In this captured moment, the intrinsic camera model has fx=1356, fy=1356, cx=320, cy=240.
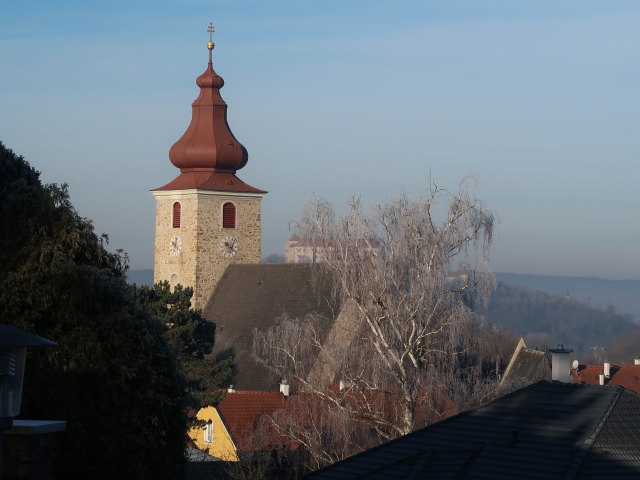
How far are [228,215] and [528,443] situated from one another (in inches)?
1547

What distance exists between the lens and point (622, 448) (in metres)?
15.5

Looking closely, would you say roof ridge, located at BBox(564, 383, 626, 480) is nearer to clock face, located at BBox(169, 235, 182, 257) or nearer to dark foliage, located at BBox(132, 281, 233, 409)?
dark foliage, located at BBox(132, 281, 233, 409)

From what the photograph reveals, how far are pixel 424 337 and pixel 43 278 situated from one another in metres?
11.2

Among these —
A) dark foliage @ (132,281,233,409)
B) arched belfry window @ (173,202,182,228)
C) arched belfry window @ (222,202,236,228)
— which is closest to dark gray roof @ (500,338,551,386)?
dark foliage @ (132,281,233,409)

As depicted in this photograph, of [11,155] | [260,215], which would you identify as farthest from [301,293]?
[11,155]

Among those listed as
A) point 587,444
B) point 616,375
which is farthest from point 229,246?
point 587,444

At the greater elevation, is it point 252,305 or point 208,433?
point 252,305

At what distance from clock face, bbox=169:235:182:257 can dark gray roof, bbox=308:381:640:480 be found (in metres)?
37.3

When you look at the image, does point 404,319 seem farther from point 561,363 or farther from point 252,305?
point 252,305

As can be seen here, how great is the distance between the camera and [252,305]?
4953cm

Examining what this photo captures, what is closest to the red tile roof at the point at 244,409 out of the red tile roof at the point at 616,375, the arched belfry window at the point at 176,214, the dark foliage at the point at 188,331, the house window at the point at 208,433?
the house window at the point at 208,433

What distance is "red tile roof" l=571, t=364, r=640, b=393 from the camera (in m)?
56.4

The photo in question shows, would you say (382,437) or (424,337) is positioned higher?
(424,337)

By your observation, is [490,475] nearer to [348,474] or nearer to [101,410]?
[348,474]
